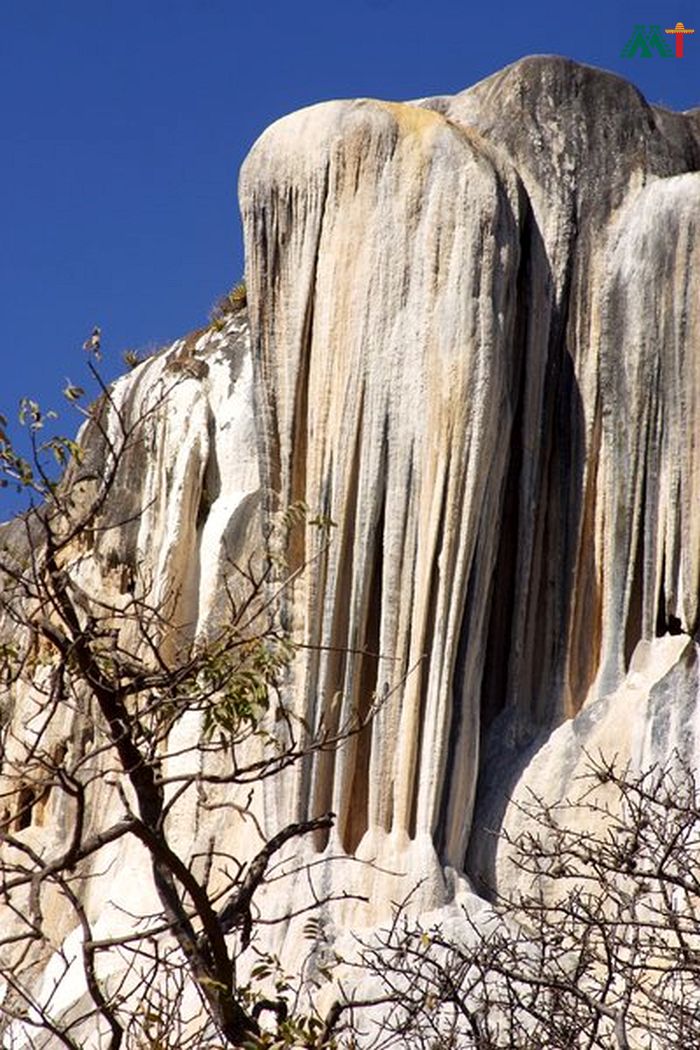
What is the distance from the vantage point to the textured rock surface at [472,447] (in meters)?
14.5

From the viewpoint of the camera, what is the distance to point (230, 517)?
1805 cm

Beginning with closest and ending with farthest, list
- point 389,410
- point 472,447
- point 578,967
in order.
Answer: point 578,967, point 472,447, point 389,410

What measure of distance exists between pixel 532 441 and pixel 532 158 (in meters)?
1.92

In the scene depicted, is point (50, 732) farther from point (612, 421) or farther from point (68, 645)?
point (68, 645)

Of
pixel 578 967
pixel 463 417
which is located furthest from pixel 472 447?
pixel 578 967

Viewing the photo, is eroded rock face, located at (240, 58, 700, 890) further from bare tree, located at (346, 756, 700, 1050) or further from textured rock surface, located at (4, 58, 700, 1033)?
bare tree, located at (346, 756, 700, 1050)

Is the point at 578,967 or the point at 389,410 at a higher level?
the point at 389,410

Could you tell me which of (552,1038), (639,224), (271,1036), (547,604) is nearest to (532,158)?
(639,224)

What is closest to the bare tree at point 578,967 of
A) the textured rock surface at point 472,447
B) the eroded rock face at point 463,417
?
the textured rock surface at point 472,447

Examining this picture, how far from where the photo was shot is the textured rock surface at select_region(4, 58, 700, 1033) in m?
14.5

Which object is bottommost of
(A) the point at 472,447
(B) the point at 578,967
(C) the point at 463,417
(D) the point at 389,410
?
(B) the point at 578,967

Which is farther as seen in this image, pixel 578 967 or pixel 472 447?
pixel 472 447

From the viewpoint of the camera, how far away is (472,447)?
1461cm

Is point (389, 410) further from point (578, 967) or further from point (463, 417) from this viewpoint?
point (578, 967)
